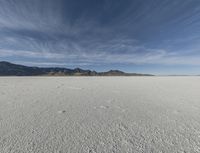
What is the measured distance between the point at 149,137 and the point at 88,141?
102 cm

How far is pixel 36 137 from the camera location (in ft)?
6.76

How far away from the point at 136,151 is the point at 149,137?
48cm

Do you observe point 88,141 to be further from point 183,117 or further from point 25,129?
point 183,117

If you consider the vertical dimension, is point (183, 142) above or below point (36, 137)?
above

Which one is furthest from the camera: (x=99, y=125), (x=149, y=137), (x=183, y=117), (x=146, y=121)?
(x=183, y=117)

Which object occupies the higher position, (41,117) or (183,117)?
(183,117)

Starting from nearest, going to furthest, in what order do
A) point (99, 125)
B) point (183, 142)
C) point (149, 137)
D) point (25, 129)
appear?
point (183, 142), point (149, 137), point (25, 129), point (99, 125)

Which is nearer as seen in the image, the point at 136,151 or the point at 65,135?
the point at 136,151

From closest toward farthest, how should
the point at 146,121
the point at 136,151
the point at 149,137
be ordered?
the point at 136,151
the point at 149,137
the point at 146,121

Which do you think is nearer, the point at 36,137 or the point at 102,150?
the point at 102,150

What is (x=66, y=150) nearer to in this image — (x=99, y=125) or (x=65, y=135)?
(x=65, y=135)

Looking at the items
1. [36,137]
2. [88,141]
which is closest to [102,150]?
[88,141]

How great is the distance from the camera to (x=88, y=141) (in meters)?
1.97

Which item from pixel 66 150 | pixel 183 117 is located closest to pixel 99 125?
pixel 66 150
